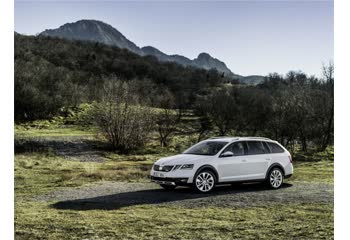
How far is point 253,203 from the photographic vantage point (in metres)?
12.5

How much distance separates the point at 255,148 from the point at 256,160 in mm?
488

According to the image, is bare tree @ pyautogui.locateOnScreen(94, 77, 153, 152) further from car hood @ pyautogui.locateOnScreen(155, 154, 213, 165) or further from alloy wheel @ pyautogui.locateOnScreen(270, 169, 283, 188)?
car hood @ pyautogui.locateOnScreen(155, 154, 213, 165)

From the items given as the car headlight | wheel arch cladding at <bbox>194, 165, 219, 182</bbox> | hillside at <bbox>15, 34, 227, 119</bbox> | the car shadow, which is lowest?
the car shadow

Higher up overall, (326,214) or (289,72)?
(289,72)

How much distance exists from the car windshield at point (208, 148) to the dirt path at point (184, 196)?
1216mm

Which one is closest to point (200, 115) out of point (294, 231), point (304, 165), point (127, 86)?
point (127, 86)

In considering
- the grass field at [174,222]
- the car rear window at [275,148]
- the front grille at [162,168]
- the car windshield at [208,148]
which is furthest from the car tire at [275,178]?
the front grille at [162,168]

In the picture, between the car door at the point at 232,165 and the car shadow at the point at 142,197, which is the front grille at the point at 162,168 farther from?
the car door at the point at 232,165

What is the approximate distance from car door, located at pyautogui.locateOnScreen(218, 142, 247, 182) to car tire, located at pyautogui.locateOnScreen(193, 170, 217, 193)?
305 millimetres

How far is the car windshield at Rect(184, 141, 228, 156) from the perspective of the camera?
15012 mm

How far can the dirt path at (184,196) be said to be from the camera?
12531 millimetres

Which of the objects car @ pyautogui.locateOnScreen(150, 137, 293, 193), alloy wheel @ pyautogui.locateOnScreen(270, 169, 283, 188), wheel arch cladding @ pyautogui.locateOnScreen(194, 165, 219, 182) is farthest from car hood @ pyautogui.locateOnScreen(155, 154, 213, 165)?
alloy wheel @ pyautogui.locateOnScreen(270, 169, 283, 188)
